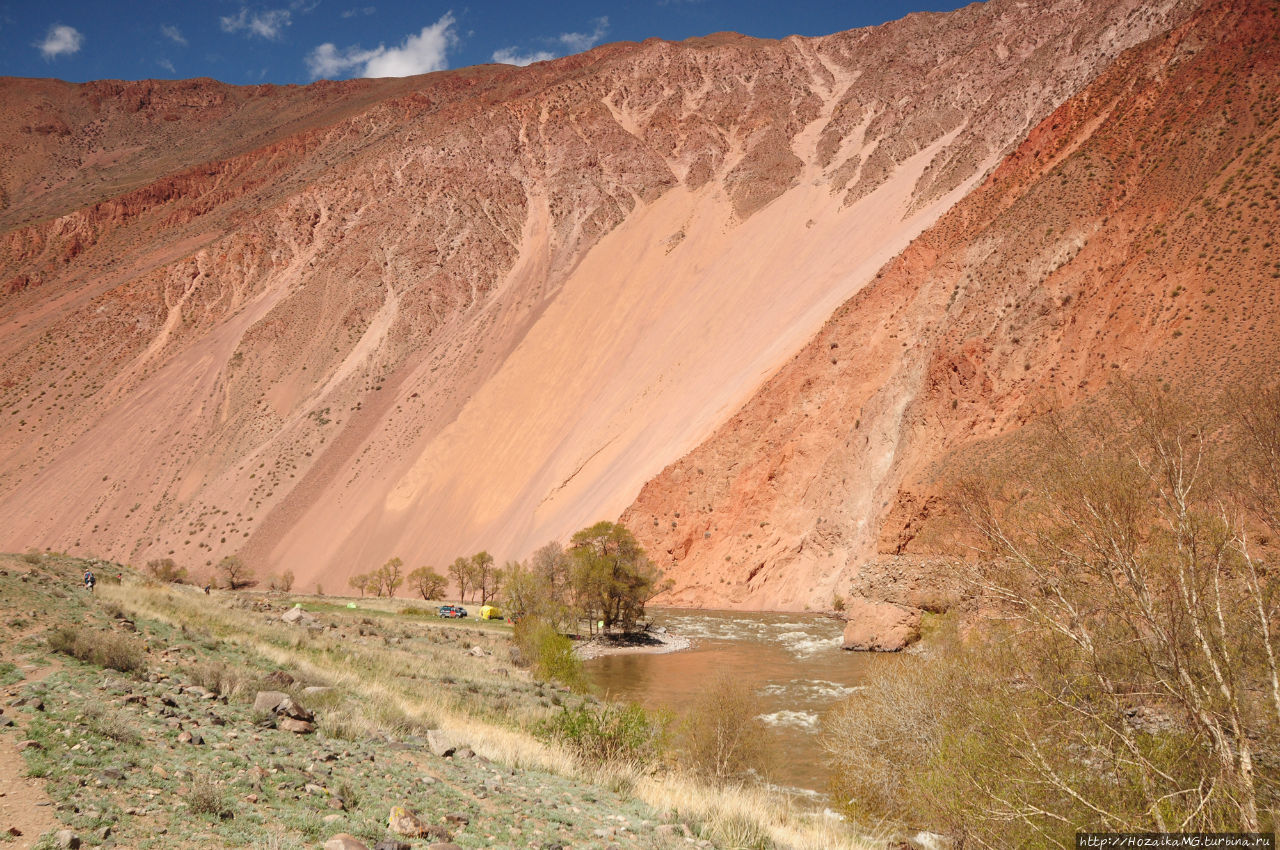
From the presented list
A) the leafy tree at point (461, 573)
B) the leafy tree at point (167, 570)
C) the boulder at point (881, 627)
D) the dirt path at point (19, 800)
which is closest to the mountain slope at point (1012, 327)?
the boulder at point (881, 627)

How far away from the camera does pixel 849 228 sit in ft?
203

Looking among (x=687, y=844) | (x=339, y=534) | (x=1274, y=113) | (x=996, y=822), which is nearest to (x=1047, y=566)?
(x=996, y=822)

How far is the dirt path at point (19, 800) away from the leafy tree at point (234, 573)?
5259 centimetres

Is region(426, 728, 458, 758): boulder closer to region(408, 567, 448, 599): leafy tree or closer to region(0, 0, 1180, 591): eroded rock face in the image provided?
region(0, 0, 1180, 591): eroded rock face

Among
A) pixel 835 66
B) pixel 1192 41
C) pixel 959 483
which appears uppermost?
pixel 835 66

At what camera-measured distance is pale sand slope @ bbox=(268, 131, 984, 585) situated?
52.8 metres

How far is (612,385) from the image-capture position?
2400 inches

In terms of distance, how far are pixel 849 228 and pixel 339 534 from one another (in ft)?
155

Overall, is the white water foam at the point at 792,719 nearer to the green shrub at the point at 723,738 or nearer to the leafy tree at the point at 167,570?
the green shrub at the point at 723,738

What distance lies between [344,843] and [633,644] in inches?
1125

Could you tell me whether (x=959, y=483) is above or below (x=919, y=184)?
below

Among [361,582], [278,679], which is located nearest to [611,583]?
[278,679]

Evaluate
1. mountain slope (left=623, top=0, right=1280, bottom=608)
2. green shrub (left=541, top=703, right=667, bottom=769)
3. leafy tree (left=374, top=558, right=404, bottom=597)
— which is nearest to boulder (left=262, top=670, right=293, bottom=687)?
green shrub (left=541, top=703, right=667, bottom=769)

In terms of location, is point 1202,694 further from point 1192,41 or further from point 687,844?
point 1192,41
